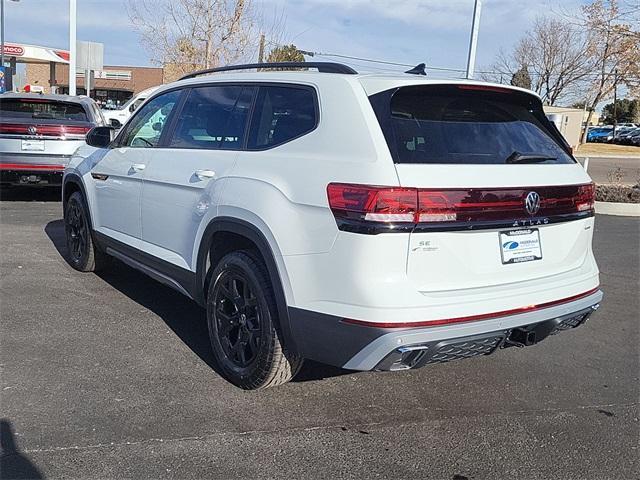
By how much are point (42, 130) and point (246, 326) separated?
720 cm

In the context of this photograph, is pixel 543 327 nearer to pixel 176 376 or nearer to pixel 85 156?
pixel 176 376

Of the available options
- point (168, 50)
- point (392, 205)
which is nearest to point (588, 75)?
point (168, 50)

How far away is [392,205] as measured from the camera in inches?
112

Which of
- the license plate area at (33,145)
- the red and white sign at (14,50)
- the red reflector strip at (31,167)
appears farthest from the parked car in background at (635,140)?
the license plate area at (33,145)

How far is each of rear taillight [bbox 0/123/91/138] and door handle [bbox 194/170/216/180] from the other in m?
6.44

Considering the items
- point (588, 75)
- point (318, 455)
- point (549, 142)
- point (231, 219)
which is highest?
point (588, 75)

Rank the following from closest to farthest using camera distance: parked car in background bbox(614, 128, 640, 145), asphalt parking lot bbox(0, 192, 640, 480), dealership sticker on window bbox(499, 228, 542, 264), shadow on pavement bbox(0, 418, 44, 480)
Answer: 1. shadow on pavement bbox(0, 418, 44, 480)
2. asphalt parking lot bbox(0, 192, 640, 480)
3. dealership sticker on window bbox(499, 228, 542, 264)
4. parked car in background bbox(614, 128, 640, 145)

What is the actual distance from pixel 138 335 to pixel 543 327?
9.23 ft

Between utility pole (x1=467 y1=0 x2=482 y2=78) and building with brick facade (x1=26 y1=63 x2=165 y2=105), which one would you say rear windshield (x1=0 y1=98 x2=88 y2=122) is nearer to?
utility pole (x1=467 y1=0 x2=482 y2=78)

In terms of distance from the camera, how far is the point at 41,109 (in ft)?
32.0

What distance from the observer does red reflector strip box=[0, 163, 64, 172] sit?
924 centimetres

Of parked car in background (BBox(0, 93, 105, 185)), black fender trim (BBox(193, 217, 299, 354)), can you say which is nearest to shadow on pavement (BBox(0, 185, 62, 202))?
parked car in background (BBox(0, 93, 105, 185))

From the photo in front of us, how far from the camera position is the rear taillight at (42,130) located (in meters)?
9.23

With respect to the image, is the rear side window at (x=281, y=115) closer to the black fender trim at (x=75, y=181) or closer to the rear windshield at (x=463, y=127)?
the rear windshield at (x=463, y=127)
